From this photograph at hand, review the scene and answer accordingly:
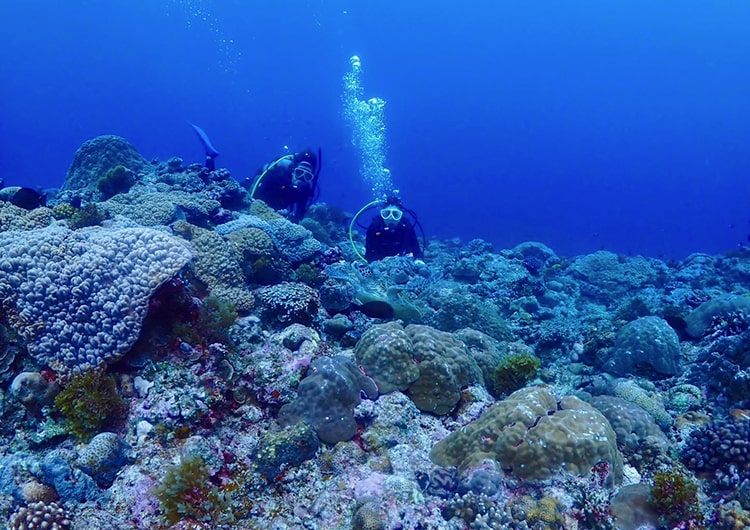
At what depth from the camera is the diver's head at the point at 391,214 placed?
1303cm

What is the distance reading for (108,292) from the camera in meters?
5.68

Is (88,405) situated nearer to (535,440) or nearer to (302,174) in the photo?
(535,440)

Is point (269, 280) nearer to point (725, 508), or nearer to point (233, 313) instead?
point (233, 313)

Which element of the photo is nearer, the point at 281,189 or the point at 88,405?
the point at 88,405

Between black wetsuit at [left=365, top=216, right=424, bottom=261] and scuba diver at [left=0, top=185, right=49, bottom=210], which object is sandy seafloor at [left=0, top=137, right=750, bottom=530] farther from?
black wetsuit at [left=365, top=216, right=424, bottom=261]

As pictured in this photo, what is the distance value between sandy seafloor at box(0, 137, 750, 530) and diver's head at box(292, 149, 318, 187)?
6269mm

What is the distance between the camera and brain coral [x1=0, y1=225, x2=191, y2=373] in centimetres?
550

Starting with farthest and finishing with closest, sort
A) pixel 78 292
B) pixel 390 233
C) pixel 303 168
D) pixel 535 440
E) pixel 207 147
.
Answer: pixel 207 147 → pixel 303 168 → pixel 390 233 → pixel 78 292 → pixel 535 440

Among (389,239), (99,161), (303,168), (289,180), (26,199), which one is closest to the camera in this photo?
(26,199)

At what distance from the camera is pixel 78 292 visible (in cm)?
564

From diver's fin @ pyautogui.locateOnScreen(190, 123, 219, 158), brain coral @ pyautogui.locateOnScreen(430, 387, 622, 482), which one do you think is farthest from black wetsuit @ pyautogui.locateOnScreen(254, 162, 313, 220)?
brain coral @ pyautogui.locateOnScreen(430, 387, 622, 482)

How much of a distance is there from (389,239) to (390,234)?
18 cm

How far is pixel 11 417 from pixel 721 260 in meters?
25.5

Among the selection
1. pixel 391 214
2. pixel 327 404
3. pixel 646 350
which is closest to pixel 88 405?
pixel 327 404
